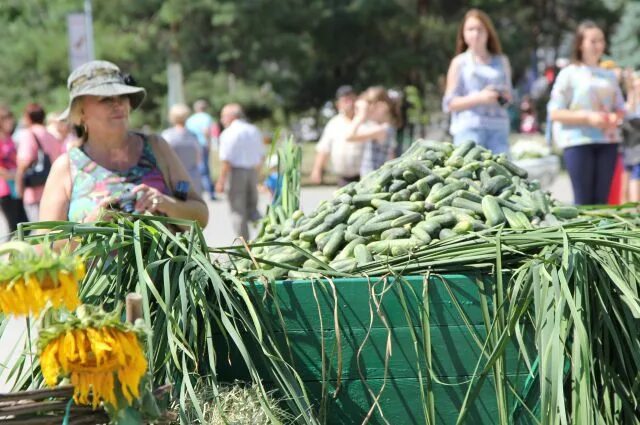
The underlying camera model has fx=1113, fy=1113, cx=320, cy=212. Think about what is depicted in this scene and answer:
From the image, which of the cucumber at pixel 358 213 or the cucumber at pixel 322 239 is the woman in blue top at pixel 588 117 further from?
the cucumber at pixel 322 239

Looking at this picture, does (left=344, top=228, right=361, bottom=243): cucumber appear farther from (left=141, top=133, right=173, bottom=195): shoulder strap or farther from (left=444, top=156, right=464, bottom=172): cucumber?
(left=141, top=133, right=173, bottom=195): shoulder strap

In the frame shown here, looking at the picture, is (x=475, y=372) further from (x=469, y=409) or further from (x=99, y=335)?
(x=99, y=335)

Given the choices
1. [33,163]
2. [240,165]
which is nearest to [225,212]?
[240,165]

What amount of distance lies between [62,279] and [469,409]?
1365 millimetres

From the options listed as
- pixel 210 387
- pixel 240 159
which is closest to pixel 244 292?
pixel 210 387

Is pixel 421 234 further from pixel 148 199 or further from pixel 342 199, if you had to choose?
pixel 148 199

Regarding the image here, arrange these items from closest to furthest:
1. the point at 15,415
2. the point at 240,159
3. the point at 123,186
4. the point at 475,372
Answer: the point at 15,415, the point at 475,372, the point at 123,186, the point at 240,159

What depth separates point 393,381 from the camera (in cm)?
304

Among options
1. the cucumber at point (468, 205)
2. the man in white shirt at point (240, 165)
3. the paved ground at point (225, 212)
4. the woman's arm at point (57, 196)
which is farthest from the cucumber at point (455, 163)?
the man in white shirt at point (240, 165)

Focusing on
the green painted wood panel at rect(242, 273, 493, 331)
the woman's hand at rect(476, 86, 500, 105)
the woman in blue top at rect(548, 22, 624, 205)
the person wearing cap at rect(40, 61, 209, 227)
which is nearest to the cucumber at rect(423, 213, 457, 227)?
the green painted wood panel at rect(242, 273, 493, 331)

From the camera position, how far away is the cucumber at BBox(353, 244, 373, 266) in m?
3.22

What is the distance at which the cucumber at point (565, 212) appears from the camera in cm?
381

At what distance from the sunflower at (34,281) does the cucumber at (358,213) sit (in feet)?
5.40

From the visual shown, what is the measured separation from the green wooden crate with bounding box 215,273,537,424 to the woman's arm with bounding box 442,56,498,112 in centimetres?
371
